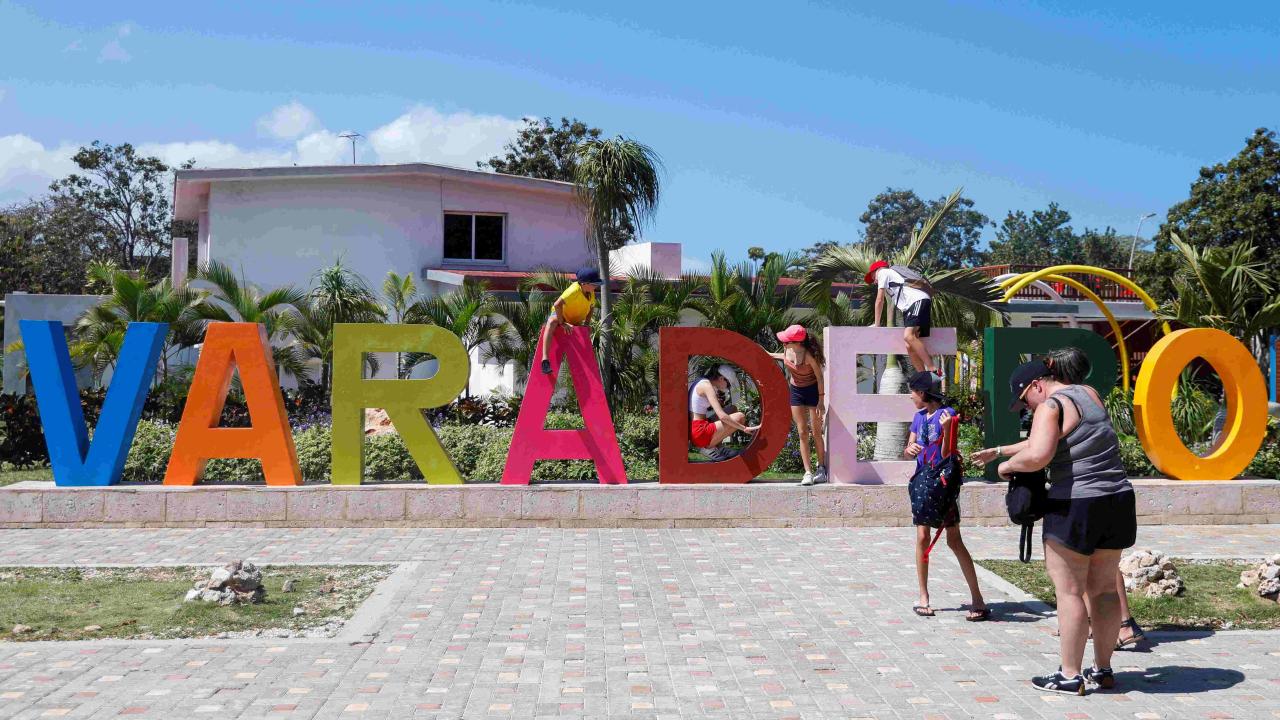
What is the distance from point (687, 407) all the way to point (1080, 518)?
677cm

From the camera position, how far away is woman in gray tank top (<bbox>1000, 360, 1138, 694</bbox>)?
591 cm

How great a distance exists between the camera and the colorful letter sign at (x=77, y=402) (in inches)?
473

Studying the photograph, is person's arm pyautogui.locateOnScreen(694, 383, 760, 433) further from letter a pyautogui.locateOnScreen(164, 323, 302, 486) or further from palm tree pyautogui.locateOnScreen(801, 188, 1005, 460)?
letter a pyautogui.locateOnScreen(164, 323, 302, 486)

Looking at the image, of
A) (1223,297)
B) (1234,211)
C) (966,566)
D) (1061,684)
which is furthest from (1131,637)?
(1234,211)

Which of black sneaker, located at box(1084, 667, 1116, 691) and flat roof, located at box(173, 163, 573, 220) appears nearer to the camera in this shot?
black sneaker, located at box(1084, 667, 1116, 691)

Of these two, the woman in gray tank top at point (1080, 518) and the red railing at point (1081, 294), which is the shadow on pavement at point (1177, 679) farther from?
the red railing at point (1081, 294)

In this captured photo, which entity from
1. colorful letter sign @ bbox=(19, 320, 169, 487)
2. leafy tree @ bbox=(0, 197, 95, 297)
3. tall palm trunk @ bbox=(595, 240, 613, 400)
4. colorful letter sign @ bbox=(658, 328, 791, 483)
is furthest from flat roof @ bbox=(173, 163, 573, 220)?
leafy tree @ bbox=(0, 197, 95, 297)

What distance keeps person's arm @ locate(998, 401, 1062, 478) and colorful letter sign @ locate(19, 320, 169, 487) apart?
918 cm

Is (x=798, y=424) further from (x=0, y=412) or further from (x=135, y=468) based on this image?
(x=0, y=412)

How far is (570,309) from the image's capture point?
41.2ft

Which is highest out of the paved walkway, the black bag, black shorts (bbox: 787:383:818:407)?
black shorts (bbox: 787:383:818:407)

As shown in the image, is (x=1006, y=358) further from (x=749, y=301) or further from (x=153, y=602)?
(x=153, y=602)

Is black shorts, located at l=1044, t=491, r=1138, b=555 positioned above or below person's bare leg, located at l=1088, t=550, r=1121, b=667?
above

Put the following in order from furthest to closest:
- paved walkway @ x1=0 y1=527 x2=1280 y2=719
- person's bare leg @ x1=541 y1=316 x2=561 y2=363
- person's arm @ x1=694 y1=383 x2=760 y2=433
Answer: person's arm @ x1=694 y1=383 x2=760 y2=433
person's bare leg @ x1=541 y1=316 x2=561 y2=363
paved walkway @ x1=0 y1=527 x2=1280 y2=719
